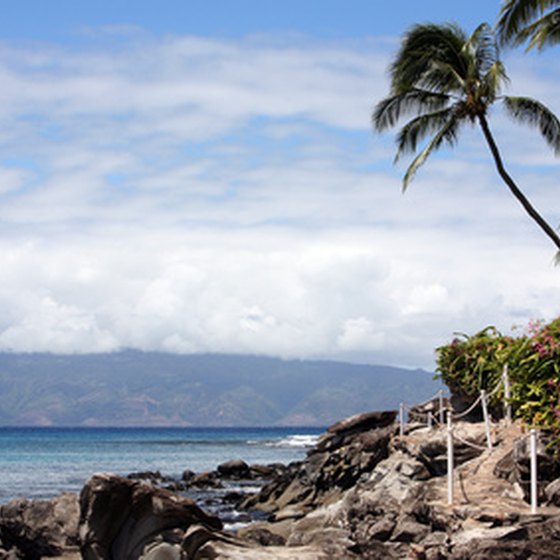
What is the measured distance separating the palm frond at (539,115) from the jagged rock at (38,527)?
16.4 metres

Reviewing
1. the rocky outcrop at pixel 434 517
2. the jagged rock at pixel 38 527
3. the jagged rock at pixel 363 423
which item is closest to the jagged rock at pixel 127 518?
the rocky outcrop at pixel 434 517

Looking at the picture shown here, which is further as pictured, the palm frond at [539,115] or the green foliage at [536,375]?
the palm frond at [539,115]

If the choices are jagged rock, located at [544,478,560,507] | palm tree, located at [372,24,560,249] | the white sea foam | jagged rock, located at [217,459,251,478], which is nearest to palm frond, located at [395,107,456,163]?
palm tree, located at [372,24,560,249]

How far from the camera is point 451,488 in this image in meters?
15.6

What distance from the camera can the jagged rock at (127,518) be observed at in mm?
14070

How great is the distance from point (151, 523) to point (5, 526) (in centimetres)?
895

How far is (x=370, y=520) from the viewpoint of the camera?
57.0ft

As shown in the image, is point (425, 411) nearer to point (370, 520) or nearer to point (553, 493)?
point (370, 520)

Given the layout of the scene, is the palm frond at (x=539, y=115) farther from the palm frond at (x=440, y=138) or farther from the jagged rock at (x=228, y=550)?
the jagged rock at (x=228, y=550)

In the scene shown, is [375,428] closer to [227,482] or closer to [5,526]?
[5,526]

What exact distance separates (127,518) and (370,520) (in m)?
5.29

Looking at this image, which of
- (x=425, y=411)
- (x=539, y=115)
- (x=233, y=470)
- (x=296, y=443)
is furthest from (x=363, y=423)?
(x=296, y=443)

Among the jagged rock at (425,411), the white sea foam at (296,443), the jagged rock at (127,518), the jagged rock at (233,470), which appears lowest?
the white sea foam at (296,443)

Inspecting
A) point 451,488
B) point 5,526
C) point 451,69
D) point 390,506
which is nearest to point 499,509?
point 451,488
